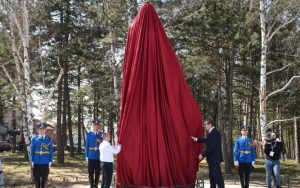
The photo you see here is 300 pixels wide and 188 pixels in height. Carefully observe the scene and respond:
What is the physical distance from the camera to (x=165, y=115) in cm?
Result: 670

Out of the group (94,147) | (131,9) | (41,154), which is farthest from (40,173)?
(131,9)

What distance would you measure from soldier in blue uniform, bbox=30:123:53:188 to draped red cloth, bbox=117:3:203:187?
2901 millimetres

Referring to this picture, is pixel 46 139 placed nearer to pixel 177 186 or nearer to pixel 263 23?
pixel 177 186

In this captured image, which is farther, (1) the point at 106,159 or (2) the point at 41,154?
(2) the point at 41,154

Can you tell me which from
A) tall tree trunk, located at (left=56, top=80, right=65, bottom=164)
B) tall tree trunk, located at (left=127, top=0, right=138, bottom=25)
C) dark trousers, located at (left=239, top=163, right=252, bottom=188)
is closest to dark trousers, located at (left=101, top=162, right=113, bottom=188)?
dark trousers, located at (left=239, top=163, right=252, bottom=188)

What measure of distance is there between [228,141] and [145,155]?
52.6 feet

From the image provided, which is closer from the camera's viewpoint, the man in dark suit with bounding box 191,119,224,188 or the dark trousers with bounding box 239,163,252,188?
the man in dark suit with bounding box 191,119,224,188

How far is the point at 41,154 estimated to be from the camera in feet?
30.3

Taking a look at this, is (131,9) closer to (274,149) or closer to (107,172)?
(274,149)

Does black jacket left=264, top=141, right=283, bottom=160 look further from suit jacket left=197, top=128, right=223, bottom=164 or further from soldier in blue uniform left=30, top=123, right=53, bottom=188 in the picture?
soldier in blue uniform left=30, top=123, right=53, bottom=188

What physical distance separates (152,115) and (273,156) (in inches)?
195

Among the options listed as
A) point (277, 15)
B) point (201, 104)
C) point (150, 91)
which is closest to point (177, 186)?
point (150, 91)

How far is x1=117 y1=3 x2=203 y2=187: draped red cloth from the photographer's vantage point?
21.9ft

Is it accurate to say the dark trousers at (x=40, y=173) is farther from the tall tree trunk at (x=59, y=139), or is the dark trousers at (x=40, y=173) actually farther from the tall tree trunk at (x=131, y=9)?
the tall tree trunk at (x=59, y=139)
